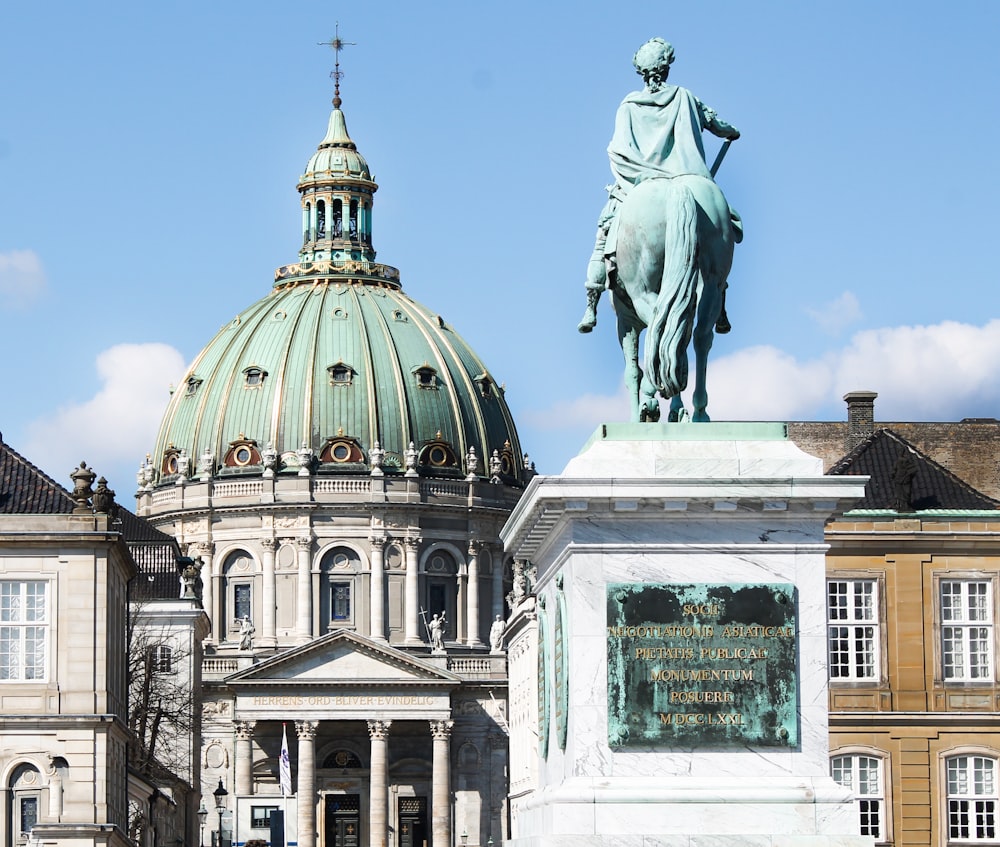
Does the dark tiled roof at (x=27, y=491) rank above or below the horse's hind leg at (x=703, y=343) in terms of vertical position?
above

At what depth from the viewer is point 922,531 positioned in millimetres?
53344

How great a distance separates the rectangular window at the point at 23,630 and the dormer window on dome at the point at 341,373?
9115cm

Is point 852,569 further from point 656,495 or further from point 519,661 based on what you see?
point 519,661

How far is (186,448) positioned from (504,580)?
1987 cm

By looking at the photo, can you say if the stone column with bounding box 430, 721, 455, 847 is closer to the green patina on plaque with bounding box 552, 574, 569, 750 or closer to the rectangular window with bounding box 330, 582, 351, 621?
the rectangular window with bounding box 330, 582, 351, 621

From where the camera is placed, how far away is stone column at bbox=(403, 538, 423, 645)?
14550cm

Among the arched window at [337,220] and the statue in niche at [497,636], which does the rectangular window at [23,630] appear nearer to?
the statue in niche at [497,636]

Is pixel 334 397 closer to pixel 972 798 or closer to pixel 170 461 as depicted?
pixel 170 461

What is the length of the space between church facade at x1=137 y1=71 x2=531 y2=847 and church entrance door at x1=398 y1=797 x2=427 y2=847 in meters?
0.07

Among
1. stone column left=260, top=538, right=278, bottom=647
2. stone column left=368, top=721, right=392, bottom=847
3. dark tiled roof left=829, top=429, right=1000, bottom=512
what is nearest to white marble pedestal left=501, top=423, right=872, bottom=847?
dark tiled roof left=829, top=429, right=1000, bottom=512

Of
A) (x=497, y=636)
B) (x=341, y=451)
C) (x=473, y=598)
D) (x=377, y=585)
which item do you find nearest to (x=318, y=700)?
(x=497, y=636)

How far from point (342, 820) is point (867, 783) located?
86.3 meters

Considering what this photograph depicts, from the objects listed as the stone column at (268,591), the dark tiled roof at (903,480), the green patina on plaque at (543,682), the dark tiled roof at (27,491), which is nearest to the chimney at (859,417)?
the dark tiled roof at (903,480)

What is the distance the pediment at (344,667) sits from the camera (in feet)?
433
